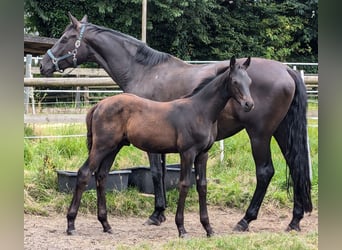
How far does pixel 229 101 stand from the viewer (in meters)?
5.03

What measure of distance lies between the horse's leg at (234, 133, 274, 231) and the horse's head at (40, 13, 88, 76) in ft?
6.81

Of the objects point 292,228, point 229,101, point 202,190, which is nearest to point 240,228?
point 292,228

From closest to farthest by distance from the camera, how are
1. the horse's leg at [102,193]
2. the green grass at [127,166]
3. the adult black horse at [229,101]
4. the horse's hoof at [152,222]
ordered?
1. the horse's leg at [102,193]
2. the adult black horse at [229,101]
3. the horse's hoof at [152,222]
4. the green grass at [127,166]

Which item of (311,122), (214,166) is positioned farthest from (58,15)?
(214,166)

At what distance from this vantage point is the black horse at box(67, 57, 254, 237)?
4414mm

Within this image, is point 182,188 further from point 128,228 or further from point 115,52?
point 115,52

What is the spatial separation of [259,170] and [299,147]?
47 centimetres

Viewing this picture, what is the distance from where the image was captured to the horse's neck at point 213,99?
447 centimetres

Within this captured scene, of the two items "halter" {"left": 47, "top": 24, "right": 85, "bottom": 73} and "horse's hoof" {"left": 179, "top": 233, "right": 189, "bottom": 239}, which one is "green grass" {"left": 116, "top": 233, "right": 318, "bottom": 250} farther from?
"halter" {"left": 47, "top": 24, "right": 85, "bottom": 73}

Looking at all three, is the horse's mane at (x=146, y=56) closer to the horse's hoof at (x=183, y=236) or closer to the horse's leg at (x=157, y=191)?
the horse's leg at (x=157, y=191)

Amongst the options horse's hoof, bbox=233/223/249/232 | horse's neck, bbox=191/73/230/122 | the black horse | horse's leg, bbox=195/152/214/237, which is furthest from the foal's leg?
horse's hoof, bbox=233/223/249/232

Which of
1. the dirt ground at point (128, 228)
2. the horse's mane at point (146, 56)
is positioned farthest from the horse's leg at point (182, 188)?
the horse's mane at point (146, 56)

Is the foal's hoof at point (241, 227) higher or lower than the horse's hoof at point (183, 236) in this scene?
lower
